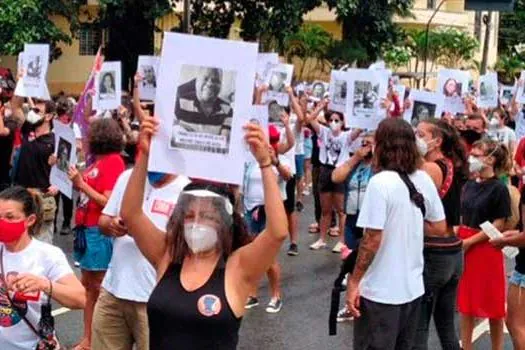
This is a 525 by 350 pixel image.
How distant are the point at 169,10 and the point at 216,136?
21034 millimetres

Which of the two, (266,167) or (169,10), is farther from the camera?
(169,10)

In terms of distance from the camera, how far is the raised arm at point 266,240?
3.61 meters

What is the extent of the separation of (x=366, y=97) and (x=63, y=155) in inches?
131

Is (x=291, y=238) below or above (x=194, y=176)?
below

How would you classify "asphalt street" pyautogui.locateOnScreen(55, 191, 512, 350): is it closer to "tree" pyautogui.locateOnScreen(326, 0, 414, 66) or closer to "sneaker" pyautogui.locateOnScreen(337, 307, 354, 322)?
"sneaker" pyautogui.locateOnScreen(337, 307, 354, 322)

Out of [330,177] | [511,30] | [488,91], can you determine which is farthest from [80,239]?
[511,30]

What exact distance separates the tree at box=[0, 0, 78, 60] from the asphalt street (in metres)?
15.4

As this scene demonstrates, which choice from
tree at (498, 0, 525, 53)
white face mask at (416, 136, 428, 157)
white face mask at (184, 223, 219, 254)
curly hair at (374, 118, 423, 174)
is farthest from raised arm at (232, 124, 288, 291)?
tree at (498, 0, 525, 53)

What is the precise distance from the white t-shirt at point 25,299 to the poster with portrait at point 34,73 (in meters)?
5.76

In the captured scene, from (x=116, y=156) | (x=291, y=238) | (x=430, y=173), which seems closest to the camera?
(x=430, y=173)

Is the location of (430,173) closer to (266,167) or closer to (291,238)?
(266,167)

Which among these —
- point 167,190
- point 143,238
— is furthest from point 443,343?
point 143,238

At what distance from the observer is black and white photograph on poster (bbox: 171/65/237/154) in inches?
139

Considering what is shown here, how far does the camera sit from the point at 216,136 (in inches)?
140
